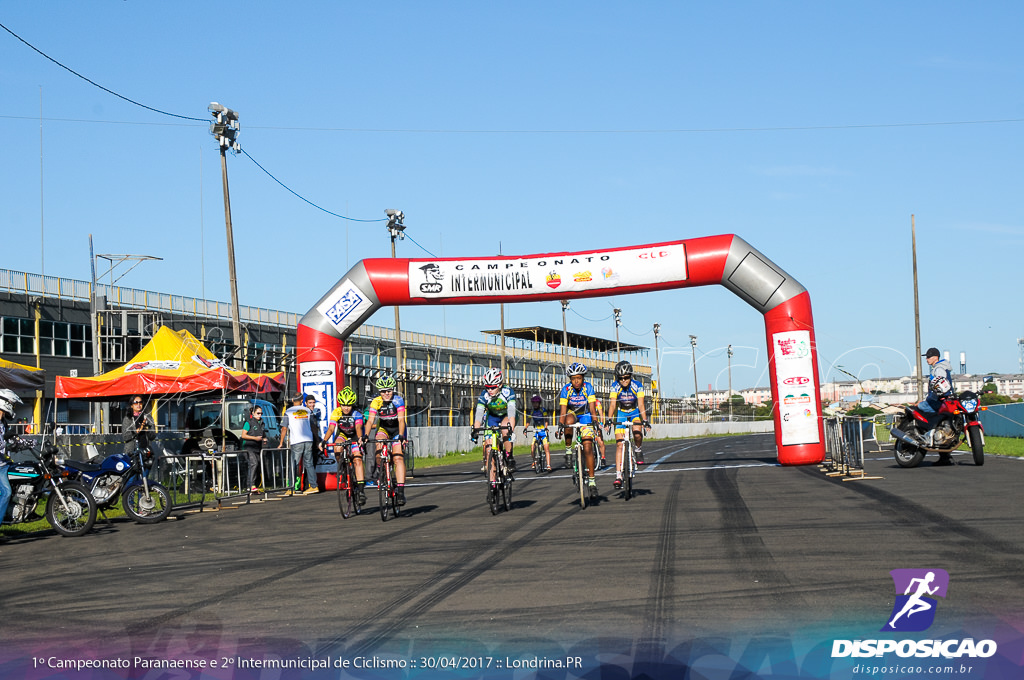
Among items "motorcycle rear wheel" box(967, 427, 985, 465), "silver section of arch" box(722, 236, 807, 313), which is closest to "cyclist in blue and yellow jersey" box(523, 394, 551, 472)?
"silver section of arch" box(722, 236, 807, 313)

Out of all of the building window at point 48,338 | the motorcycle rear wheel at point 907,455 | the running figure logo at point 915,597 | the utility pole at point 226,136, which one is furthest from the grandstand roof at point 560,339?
the running figure logo at point 915,597

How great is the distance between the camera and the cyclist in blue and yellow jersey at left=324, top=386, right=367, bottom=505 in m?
14.7

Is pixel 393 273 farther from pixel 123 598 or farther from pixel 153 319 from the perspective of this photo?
pixel 153 319

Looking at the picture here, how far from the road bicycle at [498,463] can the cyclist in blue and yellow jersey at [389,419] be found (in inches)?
47.3

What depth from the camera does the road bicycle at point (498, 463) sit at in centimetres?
1351

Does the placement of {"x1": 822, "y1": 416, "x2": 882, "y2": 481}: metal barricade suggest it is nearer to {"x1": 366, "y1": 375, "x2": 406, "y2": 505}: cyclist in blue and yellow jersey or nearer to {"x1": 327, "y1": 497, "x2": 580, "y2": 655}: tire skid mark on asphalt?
{"x1": 366, "y1": 375, "x2": 406, "y2": 505}: cyclist in blue and yellow jersey

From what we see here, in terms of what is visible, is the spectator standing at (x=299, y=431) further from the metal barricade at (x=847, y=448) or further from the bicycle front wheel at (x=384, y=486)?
the metal barricade at (x=847, y=448)

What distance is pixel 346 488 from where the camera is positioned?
14.6 metres

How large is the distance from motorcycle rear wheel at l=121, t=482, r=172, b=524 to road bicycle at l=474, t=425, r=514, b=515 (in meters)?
4.85

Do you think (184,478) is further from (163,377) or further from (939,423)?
(939,423)

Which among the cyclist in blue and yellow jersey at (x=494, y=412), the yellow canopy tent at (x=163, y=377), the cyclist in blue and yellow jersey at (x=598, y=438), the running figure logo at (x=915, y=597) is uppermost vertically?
the yellow canopy tent at (x=163, y=377)

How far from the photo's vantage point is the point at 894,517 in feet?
35.8

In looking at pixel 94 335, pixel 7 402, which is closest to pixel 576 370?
pixel 7 402
